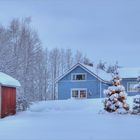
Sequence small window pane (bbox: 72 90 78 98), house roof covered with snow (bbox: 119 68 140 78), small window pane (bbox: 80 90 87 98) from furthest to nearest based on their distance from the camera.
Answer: house roof covered with snow (bbox: 119 68 140 78) < small window pane (bbox: 72 90 78 98) < small window pane (bbox: 80 90 87 98)

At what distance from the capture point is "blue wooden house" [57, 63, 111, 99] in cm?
4912

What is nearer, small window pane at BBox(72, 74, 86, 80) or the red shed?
the red shed

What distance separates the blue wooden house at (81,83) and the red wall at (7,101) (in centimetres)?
1985

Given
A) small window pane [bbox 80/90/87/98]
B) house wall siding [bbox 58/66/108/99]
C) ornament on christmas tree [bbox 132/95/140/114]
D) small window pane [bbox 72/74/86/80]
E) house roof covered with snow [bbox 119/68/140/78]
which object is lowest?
ornament on christmas tree [bbox 132/95/140/114]

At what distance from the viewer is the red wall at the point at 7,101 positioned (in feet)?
88.5

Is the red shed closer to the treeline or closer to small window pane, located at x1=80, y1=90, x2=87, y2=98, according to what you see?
the treeline

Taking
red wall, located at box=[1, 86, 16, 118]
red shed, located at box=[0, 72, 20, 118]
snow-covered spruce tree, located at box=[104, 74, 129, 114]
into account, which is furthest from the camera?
snow-covered spruce tree, located at box=[104, 74, 129, 114]

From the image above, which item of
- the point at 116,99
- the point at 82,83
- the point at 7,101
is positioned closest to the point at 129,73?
the point at 82,83

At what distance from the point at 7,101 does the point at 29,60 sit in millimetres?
23964

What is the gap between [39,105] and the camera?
132 feet

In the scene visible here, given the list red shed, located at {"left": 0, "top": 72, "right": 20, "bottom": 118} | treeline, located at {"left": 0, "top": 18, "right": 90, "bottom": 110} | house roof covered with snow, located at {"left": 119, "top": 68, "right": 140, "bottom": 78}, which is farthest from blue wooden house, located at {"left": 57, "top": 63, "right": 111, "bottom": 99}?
red shed, located at {"left": 0, "top": 72, "right": 20, "bottom": 118}

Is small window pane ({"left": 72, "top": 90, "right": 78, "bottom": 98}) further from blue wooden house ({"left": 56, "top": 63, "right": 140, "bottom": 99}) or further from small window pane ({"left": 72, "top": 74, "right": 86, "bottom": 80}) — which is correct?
small window pane ({"left": 72, "top": 74, "right": 86, "bottom": 80})

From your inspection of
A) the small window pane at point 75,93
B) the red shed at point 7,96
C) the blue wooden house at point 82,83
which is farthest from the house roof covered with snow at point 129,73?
the red shed at point 7,96

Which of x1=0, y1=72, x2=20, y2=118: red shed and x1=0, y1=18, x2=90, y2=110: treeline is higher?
x1=0, y1=18, x2=90, y2=110: treeline
